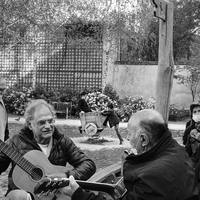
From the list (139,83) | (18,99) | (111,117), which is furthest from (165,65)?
(139,83)

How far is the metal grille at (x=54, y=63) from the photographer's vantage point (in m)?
19.4

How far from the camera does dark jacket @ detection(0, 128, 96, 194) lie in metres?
2.71

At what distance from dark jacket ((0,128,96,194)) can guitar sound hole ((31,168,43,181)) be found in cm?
18

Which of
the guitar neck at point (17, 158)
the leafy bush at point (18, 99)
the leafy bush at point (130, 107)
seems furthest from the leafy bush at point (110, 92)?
the guitar neck at point (17, 158)

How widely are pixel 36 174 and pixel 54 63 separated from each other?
1844cm

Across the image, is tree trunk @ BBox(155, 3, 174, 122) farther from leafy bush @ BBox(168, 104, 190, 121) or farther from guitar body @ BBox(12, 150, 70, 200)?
leafy bush @ BBox(168, 104, 190, 121)

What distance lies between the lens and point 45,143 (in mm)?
2867

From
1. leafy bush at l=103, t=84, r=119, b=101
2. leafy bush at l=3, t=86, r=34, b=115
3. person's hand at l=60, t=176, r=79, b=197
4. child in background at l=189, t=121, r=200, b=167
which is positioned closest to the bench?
leafy bush at l=3, t=86, r=34, b=115

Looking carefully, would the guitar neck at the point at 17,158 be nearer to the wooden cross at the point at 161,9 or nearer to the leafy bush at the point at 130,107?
the wooden cross at the point at 161,9

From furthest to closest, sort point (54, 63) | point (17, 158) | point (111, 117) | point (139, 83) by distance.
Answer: point (54, 63) < point (139, 83) < point (111, 117) < point (17, 158)

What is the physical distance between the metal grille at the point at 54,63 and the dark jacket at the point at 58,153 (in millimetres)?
16171

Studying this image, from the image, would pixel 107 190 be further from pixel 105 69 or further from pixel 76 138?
pixel 105 69

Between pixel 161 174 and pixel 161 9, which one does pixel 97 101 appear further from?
pixel 161 174

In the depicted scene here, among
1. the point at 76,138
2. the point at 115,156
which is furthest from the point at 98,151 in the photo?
the point at 76,138
